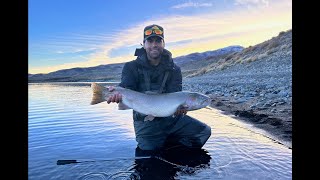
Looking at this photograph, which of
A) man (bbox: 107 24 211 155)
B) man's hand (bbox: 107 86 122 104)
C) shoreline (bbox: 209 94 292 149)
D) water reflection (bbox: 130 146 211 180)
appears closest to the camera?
water reflection (bbox: 130 146 211 180)

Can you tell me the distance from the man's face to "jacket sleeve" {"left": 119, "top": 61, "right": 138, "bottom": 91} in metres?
0.45

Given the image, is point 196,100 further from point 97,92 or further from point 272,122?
point 272,122

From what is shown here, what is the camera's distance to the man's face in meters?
7.07

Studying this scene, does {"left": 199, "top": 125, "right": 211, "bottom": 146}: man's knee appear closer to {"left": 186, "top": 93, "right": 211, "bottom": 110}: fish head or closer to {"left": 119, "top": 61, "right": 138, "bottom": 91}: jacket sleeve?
{"left": 186, "top": 93, "right": 211, "bottom": 110}: fish head

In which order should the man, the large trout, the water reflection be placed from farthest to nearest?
the man, the large trout, the water reflection

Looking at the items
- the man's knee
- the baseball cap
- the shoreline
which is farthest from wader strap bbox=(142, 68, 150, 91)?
the shoreline

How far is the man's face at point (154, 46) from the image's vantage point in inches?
278

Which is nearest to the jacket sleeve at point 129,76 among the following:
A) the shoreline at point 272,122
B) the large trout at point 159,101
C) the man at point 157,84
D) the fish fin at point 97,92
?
the man at point 157,84

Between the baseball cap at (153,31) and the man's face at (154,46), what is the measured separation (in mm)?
79

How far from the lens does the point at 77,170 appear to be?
19.6ft

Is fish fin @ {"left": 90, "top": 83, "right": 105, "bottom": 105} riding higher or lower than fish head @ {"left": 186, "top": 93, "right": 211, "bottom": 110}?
higher

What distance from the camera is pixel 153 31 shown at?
22.9 ft
